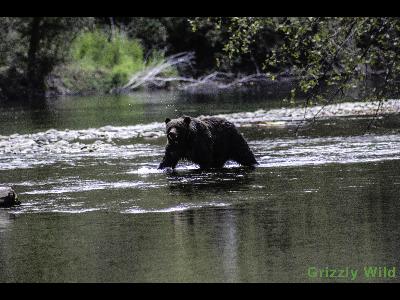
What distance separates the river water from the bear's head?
31.4 inches

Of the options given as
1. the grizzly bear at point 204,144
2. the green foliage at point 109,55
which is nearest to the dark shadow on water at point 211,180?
the grizzly bear at point 204,144

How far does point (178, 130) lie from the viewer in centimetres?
2019

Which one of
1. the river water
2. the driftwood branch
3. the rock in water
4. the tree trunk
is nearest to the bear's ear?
Answer: the river water

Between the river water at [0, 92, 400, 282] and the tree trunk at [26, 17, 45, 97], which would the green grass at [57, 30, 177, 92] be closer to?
the tree trunk at [26, 17, 45, 97]

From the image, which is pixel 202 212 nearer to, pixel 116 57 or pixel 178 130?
pixel 178 130

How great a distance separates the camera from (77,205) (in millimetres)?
16109

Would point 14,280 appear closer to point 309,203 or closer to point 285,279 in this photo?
point 285,279

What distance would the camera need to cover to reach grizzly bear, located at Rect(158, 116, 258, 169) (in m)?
20.3

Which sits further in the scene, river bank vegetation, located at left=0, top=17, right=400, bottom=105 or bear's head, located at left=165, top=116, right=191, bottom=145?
river bank vegetation, located at left=0, top=17, right=400, bottom=105

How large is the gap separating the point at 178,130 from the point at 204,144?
2.24 feet

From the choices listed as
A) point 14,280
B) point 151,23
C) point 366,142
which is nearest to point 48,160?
point 366,142

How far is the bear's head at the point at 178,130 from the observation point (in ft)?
65.8

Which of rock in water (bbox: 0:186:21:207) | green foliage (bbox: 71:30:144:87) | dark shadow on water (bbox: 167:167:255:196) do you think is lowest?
dark shadow on water (bbox: 167:167:255:196)
